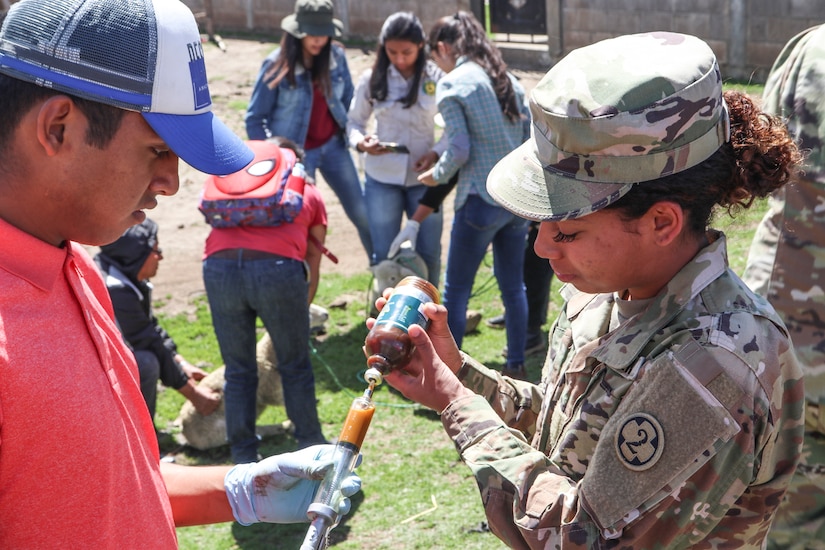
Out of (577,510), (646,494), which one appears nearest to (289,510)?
(577,510)

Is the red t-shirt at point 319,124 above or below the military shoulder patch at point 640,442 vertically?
below

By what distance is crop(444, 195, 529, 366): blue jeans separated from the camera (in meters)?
5.86

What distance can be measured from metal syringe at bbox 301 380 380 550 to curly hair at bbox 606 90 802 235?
2.78 ft

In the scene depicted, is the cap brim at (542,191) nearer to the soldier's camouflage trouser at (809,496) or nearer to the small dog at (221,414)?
the soldier's camouflage trouser at (809,496)

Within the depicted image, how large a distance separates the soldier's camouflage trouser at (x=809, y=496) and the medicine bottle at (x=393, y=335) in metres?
1.28

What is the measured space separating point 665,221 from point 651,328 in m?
0.26

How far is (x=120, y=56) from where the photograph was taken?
71.8 inches

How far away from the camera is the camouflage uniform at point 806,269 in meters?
2.80

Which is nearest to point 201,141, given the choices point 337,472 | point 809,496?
point 337,472

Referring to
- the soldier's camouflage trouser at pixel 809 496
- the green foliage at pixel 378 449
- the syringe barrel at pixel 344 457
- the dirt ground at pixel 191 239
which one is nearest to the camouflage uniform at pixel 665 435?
the syringe barrel at pixel 344 457

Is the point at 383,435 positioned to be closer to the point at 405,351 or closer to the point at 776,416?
the point at 405,351

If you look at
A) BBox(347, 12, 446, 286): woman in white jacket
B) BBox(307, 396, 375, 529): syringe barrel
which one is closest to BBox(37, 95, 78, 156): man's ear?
BBox(307, 396, 375, 529): syringe barrel

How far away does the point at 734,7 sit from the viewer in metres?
13.4

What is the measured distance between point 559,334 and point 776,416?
679 mm
